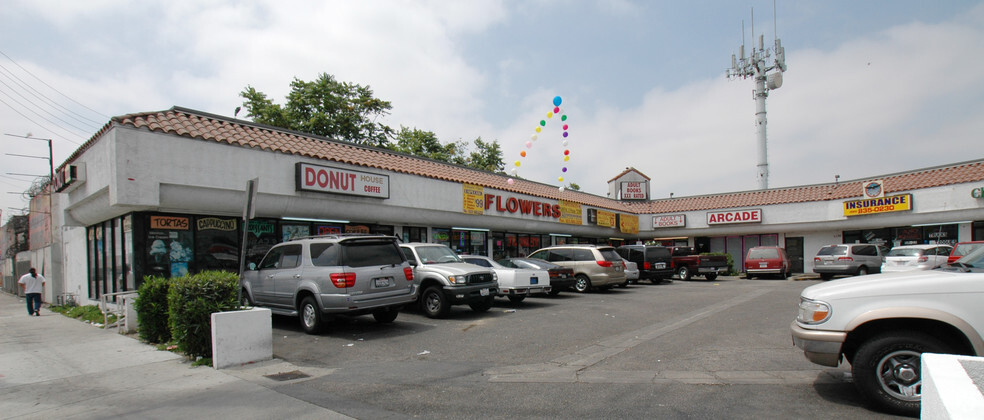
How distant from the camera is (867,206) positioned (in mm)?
26094

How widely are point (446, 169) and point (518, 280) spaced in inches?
298

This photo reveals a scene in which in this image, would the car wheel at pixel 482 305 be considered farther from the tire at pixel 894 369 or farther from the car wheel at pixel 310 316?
the tire at pixel 894 369

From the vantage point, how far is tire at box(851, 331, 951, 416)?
15.1 feet

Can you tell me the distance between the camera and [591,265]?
58.0 ft

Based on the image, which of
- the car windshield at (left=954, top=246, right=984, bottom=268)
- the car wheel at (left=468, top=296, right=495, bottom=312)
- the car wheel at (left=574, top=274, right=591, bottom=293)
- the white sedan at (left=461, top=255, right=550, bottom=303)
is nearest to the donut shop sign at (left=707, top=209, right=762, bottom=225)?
the car wheel at (left=574, top=274, right=591, bottom=293)

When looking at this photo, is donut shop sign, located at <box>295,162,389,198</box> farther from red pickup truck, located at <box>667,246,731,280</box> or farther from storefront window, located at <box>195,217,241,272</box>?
red pickup truck, located at <box>667,246,731,280</box>

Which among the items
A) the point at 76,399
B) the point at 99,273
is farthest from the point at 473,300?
the point at 99,273

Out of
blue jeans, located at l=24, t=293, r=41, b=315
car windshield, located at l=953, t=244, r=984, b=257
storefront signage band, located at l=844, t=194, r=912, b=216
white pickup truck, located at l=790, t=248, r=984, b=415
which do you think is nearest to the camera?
white pickup truck, located at l=790, t=248, r=984, b=415

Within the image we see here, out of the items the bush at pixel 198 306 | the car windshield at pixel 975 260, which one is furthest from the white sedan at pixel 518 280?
the car windshield at pixel 975 260

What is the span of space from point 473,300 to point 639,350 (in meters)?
4.65

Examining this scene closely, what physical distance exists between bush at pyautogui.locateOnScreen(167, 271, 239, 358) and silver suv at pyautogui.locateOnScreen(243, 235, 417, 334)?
1799mm

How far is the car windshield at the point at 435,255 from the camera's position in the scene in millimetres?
12453

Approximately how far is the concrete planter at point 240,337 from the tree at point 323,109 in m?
27.3

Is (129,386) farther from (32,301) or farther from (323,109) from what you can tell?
(323,109)
